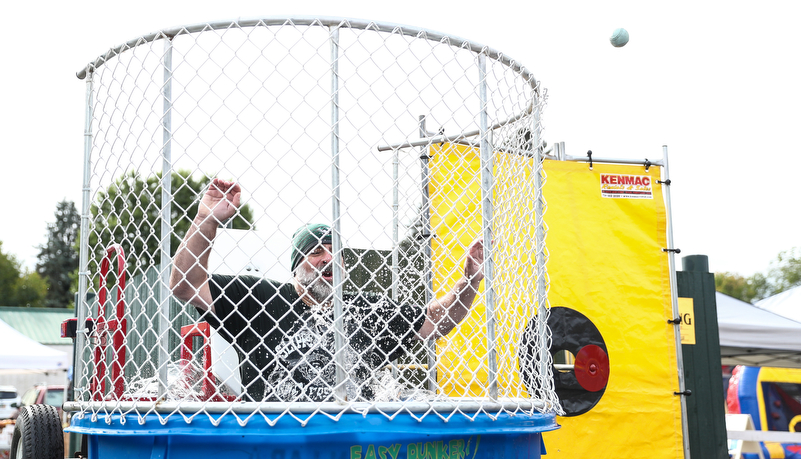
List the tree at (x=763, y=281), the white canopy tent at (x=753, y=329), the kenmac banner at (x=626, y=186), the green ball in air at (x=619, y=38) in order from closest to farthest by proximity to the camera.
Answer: the green ball in air at (x=619, y=38)
the kenmac banner at (x=626, y=186)
the white canopy tent at (x=753, y=329)
the tree at (x=763, y=281)

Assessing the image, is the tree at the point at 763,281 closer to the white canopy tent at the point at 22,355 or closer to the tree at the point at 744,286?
the tree at the point at 744,286

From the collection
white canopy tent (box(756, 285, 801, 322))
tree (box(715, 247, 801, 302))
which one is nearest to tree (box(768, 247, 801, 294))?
Answer: tree (box(715, 247, 801, 302))

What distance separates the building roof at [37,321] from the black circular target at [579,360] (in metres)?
34.3

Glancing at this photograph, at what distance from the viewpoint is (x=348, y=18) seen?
2418mm

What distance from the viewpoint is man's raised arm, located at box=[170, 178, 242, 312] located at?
7.80 ft

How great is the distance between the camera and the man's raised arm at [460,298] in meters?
2.94

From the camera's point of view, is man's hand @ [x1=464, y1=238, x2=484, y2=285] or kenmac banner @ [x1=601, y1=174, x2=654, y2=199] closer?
man's hand @ [x1=464, y1=238, x2=484, y2=285]

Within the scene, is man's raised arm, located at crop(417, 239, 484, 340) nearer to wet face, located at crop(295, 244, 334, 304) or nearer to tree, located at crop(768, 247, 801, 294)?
wet face, located at crop(295, 244, 334, 304)

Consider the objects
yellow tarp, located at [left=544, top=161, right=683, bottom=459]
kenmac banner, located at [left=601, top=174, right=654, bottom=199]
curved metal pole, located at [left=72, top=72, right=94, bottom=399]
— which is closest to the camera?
curved metal pole, located at [left=72, top=72, right=94, bottom=399]

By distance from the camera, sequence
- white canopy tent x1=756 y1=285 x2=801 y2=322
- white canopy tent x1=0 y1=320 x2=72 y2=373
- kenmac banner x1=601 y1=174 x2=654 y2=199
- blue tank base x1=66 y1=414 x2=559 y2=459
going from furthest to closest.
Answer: white canopy tent x1=0 y1=320 x2=72 y2=373
white canopy tent x1=756 y1=285 x2=801 y2=322
kenmac banner x1=601 y1=174 x2=654 y2=199
blue tank base x1=66 y1=414 x2=559 y2=459

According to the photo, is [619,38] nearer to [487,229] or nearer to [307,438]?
[487,229]

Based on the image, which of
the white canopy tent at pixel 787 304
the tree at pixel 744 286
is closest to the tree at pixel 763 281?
the tree at pixel 744 286

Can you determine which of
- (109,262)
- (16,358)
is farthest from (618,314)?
(16,358)

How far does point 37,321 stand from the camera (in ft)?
117
